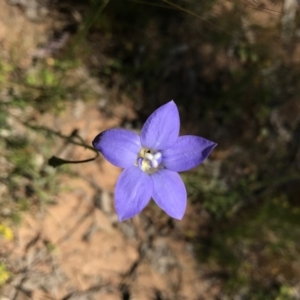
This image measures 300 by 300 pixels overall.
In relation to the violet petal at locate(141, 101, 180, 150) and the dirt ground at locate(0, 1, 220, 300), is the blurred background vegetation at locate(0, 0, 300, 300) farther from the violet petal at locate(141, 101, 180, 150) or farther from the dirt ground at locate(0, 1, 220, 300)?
the violet petal at locate(141, 101, 180, 150)

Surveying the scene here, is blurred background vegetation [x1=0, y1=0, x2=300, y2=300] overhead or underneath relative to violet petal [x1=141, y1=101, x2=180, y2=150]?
underneath

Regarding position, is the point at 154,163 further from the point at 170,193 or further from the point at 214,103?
the point at 214,103

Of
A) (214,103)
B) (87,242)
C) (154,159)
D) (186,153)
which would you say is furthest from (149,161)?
(214,103)

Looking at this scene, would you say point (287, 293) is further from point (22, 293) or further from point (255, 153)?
point (22, 293)

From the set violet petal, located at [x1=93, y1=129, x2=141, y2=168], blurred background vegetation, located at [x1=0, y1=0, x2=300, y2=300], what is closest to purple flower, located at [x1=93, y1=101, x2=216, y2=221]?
violet petal, located at [x1=93, y1=129, x2=141, y2=168]

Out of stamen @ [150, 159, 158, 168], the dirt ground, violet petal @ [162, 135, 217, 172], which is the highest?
violet petal @ [162, 135, 217, 172]

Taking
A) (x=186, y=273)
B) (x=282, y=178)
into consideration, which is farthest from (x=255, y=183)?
(x=186, y=273)
